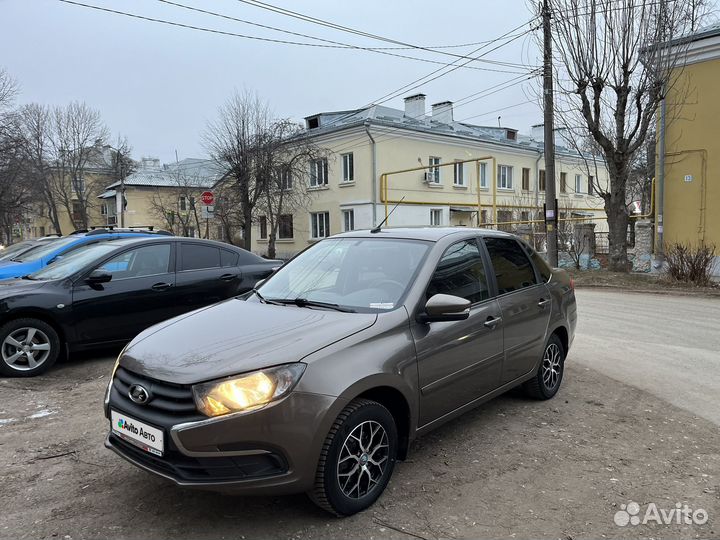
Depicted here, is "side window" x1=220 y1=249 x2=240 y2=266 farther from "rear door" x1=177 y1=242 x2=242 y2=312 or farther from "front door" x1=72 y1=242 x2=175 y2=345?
"front door" x1=72 y1=242 x2=175 y2=345

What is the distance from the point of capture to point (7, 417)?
4.44 metres

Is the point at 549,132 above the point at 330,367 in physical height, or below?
above

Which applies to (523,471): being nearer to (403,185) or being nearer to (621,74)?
(621,74)

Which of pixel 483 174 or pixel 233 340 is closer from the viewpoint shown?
pixel 233 340

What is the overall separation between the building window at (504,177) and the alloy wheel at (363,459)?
109 ft

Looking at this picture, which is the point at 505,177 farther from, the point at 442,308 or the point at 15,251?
the point at 442,308

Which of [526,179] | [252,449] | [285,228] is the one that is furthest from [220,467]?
[526,179]

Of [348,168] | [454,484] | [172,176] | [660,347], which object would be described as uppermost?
[172,176]

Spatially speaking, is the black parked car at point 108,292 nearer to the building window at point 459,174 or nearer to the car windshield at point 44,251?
the car windshield at point 44,251

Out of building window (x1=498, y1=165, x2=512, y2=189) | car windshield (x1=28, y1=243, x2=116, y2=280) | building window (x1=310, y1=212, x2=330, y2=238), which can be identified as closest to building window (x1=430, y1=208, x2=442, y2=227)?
building window (x1=498, y1=165, x2=512, y2=189)

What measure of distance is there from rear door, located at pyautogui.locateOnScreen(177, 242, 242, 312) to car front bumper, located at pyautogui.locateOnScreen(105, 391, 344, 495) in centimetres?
418

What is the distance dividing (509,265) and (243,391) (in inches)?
108

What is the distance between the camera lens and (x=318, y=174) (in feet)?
103

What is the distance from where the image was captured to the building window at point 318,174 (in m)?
30.8
